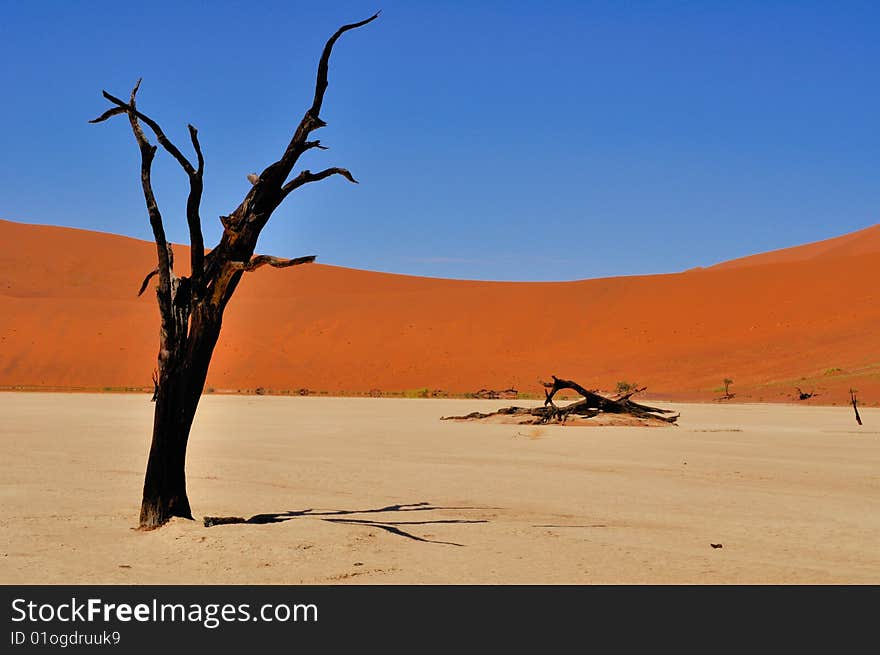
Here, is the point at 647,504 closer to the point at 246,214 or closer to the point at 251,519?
the point at 251,519

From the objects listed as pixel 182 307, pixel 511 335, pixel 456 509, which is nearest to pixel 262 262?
pixel 182 307

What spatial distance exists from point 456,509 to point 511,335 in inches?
2343

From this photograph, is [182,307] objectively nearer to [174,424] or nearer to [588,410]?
[174,424]

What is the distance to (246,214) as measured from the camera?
30.3 ft

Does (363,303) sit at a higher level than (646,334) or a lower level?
higher

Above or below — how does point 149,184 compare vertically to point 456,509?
above

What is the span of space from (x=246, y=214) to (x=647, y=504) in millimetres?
5556

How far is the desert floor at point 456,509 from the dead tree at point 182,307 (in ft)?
1.65

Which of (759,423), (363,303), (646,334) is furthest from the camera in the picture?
(363,303)

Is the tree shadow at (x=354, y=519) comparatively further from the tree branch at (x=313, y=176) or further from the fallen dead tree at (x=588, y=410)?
the fallen dead tree at (x=588, y=410)

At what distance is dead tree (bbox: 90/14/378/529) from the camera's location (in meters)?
8.77

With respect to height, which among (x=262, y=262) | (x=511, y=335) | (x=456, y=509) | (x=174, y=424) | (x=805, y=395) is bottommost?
(x=456, y=509)

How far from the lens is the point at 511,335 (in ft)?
229
